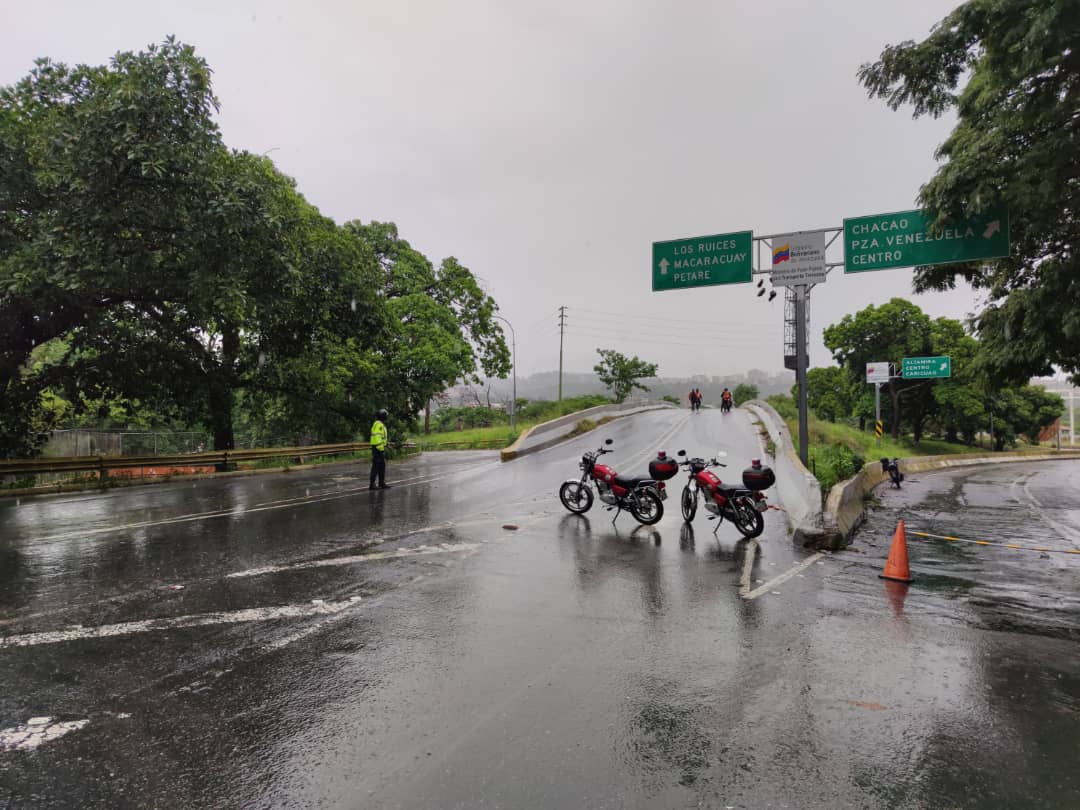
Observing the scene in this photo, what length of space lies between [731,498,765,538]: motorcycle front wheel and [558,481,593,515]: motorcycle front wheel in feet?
9.68

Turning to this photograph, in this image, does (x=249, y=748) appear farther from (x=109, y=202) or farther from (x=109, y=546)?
(x=109, y=202)

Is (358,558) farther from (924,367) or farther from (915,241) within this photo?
(924,367)

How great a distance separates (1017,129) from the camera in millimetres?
9773

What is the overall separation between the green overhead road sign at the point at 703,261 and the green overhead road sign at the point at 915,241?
254 centimetres

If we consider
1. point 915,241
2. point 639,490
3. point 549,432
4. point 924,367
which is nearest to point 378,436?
point 639,490

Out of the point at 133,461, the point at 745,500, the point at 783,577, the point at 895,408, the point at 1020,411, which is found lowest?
the point at 783,577

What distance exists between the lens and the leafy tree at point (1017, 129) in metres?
8.37

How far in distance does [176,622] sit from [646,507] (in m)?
7.40

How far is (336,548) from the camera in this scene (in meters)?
8.36

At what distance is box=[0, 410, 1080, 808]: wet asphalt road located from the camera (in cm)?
311

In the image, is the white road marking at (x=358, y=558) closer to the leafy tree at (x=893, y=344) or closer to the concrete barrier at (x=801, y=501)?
the concrete barrier at (x=801, y=501)

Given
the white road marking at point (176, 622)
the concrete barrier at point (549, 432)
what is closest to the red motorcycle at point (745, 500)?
the white road marking at point (176, 622)

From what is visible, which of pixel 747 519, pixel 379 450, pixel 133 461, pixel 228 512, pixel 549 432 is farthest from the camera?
pixel 549 432

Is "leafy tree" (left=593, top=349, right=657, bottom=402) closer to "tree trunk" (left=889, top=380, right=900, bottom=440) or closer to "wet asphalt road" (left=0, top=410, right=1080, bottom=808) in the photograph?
"tree trunk" (left=889, top=380, right=900, bottom=440)
